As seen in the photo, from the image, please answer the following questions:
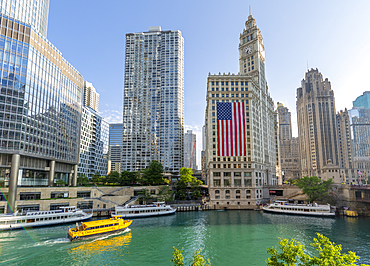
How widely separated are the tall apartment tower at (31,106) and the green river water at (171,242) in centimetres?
2840

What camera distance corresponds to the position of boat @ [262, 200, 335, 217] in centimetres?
8781

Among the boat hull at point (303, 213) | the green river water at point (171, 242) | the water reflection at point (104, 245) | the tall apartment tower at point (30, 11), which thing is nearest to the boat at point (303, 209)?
the boat hull at point (303, 213)

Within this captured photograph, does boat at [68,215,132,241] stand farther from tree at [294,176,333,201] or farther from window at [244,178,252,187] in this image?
tree at [294,176,333,201]

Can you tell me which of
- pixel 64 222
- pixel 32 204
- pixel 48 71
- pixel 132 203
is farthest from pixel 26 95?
pixel 132 203

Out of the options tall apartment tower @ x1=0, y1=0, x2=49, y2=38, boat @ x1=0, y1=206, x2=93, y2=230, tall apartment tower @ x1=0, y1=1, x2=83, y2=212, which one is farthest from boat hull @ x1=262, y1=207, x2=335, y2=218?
tall apartment tower @ x1=0, y1=0, x2=49, y2=38

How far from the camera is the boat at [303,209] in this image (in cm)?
8781

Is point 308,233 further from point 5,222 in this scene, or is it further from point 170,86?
point 170,86

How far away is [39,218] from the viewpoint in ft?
229

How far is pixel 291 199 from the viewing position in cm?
10919

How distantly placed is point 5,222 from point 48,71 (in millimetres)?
58301

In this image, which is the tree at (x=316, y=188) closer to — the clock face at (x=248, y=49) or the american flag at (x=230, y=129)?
the american flag at (x=230, y=129)

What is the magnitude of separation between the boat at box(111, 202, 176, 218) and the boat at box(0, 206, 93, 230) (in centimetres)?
1083

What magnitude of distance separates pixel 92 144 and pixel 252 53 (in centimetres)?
12948

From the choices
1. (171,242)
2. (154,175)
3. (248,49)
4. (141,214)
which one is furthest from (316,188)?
(248,49)
